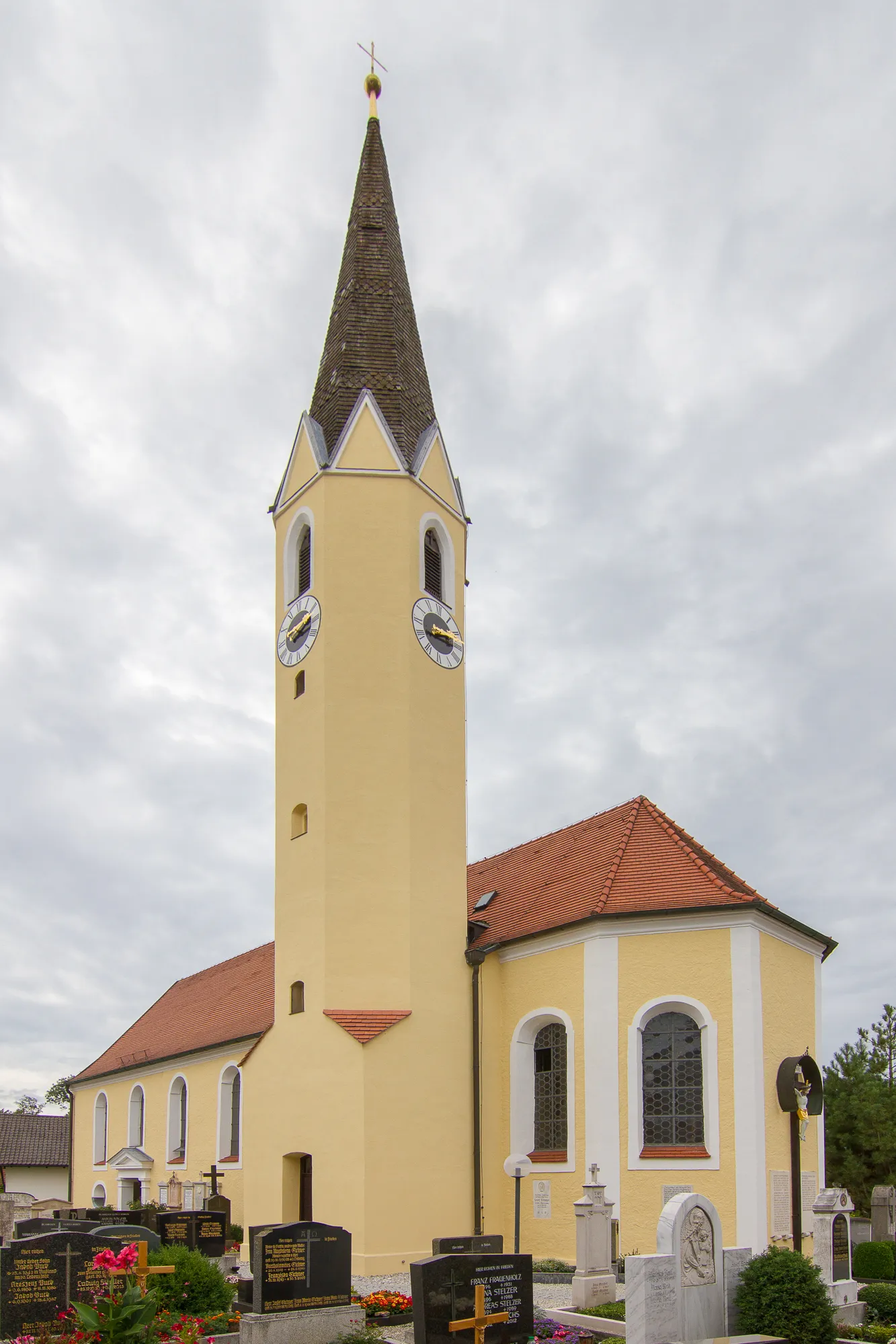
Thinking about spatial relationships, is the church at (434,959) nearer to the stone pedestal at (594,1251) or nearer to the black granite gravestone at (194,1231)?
the black granite gravestone at (194,1231)

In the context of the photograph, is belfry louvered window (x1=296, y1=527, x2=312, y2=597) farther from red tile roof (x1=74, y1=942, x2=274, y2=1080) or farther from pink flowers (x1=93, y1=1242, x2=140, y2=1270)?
pink flowers (x1=93, y1=1242, x2=140, y2=1270)

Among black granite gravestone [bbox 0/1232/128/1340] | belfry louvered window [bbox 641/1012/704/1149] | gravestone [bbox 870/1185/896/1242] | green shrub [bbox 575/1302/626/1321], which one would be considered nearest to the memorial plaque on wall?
belfry louvered window [bbox 641/1012/704/1149]

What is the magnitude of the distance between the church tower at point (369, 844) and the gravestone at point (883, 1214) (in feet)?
30.1

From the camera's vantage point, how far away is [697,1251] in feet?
45.1

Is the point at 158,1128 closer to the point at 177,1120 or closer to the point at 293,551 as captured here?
the point at 177,1120

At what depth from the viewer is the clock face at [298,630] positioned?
24.6 metres

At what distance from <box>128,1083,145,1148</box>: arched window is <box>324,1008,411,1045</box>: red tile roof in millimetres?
17382

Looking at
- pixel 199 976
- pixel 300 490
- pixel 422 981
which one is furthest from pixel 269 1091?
pixel 199 976

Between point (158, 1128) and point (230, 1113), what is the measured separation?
500 cm

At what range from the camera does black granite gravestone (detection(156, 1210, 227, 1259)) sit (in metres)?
20.9

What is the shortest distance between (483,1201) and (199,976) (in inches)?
896

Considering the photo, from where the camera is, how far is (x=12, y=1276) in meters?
13.4

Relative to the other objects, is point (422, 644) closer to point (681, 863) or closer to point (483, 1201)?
point (681, 863)

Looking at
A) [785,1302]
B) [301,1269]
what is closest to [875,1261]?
[785,1302]
